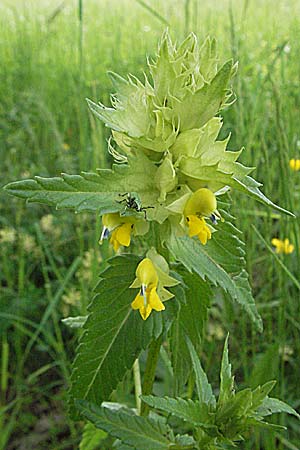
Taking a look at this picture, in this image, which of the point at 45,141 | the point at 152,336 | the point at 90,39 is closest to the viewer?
the point at 152,336

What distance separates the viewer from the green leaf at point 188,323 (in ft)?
2.54

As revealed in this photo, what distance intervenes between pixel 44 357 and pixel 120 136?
93 cm

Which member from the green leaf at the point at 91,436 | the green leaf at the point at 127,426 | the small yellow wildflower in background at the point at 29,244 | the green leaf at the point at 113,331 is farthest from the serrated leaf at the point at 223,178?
the small yellow wildflower in background at the point at 29,244

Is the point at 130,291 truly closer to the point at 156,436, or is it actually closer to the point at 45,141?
the point at 156,436

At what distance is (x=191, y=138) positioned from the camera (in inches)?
26.1

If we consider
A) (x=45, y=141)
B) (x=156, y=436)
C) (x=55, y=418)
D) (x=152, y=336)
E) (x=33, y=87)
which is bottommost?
(x=55, y=418)

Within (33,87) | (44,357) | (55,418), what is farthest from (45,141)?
(55,418)

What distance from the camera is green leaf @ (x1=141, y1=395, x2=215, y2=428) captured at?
26.2 inches

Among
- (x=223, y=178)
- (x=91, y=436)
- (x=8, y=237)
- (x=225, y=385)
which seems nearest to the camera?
(x=223, y=178)

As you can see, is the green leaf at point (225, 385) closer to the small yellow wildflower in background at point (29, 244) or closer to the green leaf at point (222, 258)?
the green leaf at point (222, 258)

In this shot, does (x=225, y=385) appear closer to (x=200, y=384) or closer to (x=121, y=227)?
(x=200, y=384)

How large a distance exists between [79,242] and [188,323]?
2.89ft

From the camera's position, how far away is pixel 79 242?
5.32 ft

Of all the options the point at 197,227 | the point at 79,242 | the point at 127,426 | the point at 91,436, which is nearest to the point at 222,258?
the point at 197,227
